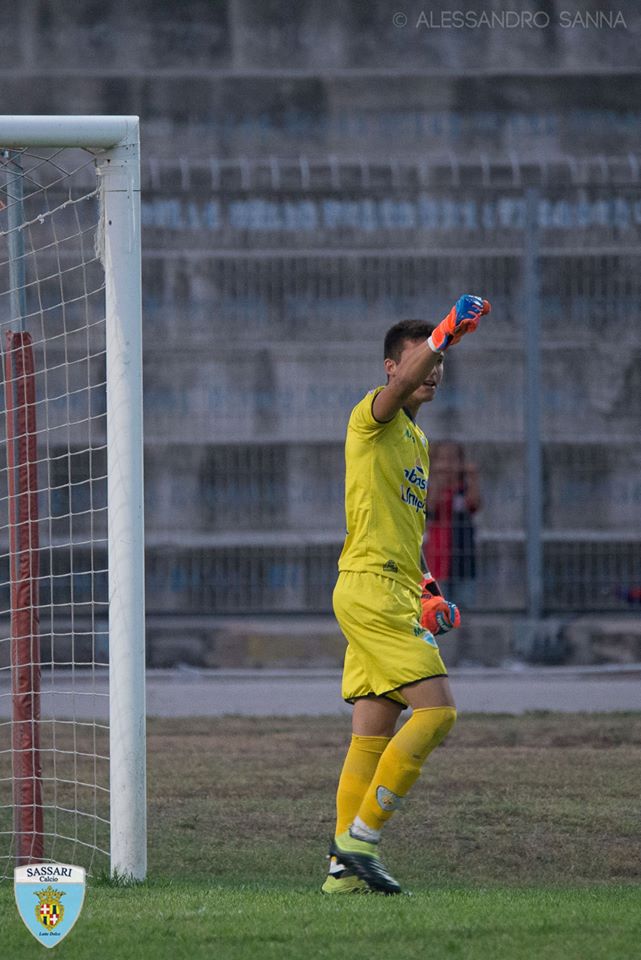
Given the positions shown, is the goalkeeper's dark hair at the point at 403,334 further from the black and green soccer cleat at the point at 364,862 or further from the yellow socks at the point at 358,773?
the black and green soccer cleat at the point at 364,862

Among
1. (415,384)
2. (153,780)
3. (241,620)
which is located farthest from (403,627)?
(241,620)

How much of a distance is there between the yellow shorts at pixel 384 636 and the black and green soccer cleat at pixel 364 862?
1.69 feet

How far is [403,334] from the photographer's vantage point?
6137mm

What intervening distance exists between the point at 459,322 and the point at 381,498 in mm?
758

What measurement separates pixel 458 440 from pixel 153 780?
5.80 metres

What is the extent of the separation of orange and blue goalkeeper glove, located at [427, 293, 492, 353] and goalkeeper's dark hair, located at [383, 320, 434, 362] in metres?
0.46

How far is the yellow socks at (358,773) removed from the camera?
601 centimetres

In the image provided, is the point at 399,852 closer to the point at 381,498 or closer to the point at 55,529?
the point at 381,498

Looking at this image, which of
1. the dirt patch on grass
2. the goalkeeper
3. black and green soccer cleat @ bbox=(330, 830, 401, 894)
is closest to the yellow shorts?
the goalkeeper

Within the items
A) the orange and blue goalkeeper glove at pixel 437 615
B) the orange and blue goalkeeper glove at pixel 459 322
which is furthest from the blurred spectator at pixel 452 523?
the orange and blue goalkeeper glove at pixel 459 322

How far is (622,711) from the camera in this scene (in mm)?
11008

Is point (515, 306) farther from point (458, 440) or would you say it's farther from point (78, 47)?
point (78, 47)

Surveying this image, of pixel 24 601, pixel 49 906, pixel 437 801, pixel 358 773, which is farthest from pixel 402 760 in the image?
pixel 437 801

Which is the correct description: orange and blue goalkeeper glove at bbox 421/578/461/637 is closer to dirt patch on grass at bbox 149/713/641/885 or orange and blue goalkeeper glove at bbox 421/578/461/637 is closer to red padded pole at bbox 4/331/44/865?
dirt patch on grass at bbox 149/713/641/885
